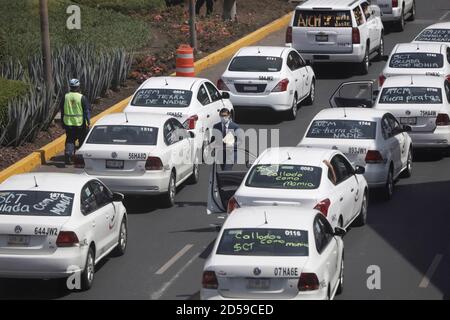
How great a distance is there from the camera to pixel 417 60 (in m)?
31.6

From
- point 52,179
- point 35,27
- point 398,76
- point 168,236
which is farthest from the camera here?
point 35,27

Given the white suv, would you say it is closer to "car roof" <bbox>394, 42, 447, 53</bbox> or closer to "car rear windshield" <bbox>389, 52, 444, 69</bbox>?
"car roof" <bbox>394, 42, 447, 53</bbox>

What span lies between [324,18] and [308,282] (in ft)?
67.2

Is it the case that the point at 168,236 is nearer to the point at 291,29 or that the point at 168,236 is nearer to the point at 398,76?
the point at 398,76

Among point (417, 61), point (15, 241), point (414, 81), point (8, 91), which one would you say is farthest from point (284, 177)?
point (417, 61)

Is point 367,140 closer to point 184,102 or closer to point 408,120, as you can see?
point 408,120

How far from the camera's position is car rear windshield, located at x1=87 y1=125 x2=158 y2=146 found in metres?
23.1

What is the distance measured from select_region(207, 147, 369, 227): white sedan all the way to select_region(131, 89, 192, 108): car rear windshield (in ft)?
18.0

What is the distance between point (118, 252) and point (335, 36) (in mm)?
16525

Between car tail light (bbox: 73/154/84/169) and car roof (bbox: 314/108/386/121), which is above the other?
car roof (bbox: 314/108/386/121)

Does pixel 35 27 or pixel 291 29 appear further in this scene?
pixel 35 27

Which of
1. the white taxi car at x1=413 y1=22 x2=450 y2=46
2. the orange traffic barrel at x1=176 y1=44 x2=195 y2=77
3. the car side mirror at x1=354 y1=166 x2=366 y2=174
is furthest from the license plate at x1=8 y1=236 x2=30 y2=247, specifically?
the white taxi car at x1=413 y1=22 x2=450 y2=46

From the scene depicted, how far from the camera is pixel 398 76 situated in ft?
94.4
